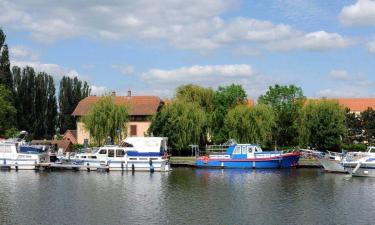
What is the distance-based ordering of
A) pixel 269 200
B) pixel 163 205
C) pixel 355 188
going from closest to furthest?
pixel 163 205
pixel 269 200
pixel 355 188

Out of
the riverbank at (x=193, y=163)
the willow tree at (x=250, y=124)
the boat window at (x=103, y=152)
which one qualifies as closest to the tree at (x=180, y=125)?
the willow tree at (x=250, y=124)

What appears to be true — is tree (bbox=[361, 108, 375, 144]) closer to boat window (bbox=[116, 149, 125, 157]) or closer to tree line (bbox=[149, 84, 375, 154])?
tree line (bbox=[149, 84, 375, 154])

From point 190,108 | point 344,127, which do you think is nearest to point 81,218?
point 190,108

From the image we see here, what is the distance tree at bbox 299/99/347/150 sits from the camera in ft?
256

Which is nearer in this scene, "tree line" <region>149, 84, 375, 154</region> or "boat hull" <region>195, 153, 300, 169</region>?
"boat hull" <region>195, 153, 300, 169</region>

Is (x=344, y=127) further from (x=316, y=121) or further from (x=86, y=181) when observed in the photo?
(x=86, y=181)

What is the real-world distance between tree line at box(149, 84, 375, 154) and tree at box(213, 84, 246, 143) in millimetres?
157

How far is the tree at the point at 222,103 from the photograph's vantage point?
84.5 metres

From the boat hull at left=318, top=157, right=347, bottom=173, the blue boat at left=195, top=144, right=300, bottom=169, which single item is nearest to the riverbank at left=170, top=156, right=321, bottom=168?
the blue boat at left=195, top=144, right=300, bottom=169

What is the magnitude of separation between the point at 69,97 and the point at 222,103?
39.8 meters

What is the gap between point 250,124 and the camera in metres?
79.0

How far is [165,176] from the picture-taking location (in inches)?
2215

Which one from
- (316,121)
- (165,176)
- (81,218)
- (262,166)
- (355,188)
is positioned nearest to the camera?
(81,218)

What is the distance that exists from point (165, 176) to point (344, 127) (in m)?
34.4
